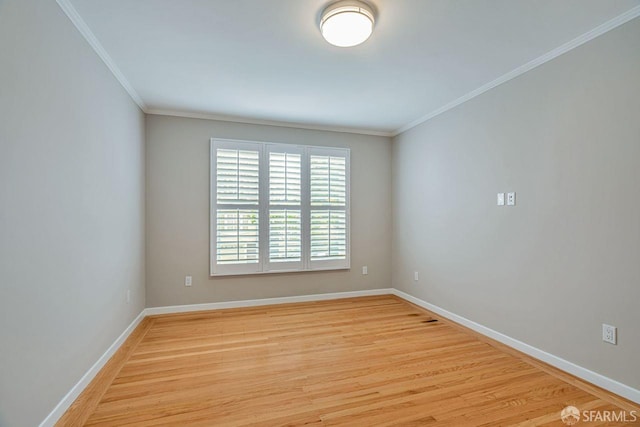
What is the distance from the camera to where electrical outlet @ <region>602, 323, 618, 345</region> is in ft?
6.92

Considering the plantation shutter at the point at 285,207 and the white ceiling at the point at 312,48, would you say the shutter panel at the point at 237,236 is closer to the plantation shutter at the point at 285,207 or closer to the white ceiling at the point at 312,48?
the plantation shutter at the point at 285,207

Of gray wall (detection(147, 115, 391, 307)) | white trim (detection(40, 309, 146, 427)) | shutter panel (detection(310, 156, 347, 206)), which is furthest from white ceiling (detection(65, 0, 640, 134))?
white trim (detection(40, 309, 146, 427))

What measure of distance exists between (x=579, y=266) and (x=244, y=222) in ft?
11.5

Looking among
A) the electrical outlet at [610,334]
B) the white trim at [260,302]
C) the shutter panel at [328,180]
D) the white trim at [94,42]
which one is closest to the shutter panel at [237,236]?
the white trim at [260,302]

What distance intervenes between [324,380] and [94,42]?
10.1 ft

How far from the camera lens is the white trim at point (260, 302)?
3873mm

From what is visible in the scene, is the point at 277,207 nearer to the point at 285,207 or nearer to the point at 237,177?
the point at 285,207

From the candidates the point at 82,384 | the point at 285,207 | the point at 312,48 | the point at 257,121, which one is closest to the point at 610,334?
the point at 312,48

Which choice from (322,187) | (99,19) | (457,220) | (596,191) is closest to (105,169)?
(99,19)

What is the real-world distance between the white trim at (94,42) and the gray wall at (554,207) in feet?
11.6

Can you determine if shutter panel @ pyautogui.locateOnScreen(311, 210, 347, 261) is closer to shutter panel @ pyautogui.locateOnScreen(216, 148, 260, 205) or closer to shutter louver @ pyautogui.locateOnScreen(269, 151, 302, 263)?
shutter louver @ pyautogui.locateOnScreen(269, 151, 302, 263)

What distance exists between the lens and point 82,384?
2.14 meters

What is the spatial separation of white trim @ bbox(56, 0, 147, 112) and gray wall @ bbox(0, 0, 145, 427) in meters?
0.05

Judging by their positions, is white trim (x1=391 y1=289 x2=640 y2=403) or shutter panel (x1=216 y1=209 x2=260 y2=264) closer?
white trim (x1=391 y1=289 x2=640 y2=403)
